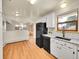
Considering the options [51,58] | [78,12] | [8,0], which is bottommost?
[51,58]

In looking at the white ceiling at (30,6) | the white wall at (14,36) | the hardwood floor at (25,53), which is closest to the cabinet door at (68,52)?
the hardwood floor at (25,53)

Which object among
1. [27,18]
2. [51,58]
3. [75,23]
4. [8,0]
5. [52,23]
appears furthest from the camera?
[27,18]

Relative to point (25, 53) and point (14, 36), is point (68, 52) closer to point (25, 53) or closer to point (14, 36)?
point (25, 53)

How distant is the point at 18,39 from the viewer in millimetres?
8016

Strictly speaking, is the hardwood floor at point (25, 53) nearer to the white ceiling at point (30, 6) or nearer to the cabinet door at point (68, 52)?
the cabinet door at point (68, 52)

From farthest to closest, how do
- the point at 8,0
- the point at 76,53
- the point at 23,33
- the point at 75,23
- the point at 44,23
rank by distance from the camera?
the point at 23,33
the point at 44,23
the point at 8,0
the point at 75,23
the point at 76,53

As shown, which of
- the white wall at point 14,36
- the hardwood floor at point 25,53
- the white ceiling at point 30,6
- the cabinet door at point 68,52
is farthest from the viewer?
the white wall at point 14,36

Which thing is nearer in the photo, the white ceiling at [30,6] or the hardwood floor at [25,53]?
the white ceiling at [30,6]

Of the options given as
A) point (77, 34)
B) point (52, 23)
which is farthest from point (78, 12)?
point (52, 23)

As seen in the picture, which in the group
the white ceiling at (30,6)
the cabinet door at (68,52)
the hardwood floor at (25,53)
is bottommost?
the hardwood floor at (25,53)

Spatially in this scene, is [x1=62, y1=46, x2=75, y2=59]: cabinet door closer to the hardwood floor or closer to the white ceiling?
the hardwood floor

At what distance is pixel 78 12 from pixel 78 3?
329 millimetres

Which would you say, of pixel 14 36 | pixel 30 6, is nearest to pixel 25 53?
pixel 30 6

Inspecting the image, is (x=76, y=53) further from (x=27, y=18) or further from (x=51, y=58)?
(x=27, y=18)
